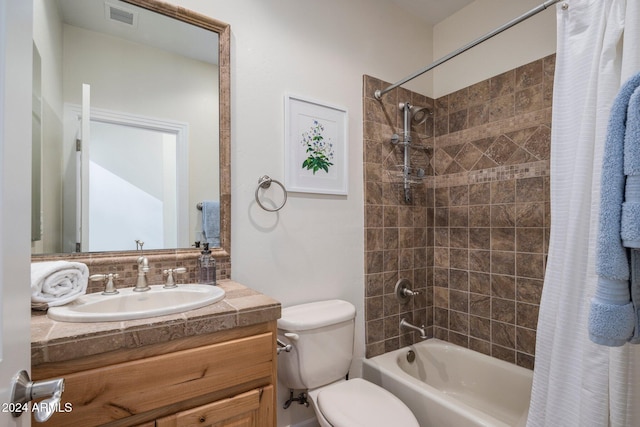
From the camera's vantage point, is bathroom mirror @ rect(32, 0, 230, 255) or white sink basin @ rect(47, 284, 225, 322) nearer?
white sink basin @ rect(47, 284, 225, 322)

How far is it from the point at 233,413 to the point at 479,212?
1.75 m

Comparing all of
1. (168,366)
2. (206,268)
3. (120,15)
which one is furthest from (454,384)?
(120,15)

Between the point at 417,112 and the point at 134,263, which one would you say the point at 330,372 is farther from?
the point at 417,112

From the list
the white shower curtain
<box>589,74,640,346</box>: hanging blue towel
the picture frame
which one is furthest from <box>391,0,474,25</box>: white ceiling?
<box>589,74,640,346</box>: hanging blue towel

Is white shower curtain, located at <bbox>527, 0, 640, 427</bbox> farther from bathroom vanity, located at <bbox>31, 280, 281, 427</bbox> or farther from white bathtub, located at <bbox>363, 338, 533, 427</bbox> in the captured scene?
bathroom vanity, located at <bbox>31, 280, 281, 427</bbox>

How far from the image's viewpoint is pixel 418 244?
7.15 ft

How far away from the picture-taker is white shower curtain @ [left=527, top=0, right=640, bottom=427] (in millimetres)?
975

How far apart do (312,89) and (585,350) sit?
1.61m

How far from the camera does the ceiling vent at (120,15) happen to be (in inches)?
49.0

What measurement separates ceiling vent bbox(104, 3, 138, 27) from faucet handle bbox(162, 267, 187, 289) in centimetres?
102

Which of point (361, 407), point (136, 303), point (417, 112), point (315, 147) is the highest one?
point (417, 112)

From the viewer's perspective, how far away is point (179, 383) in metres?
0.88

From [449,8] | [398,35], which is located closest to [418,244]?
[398,35]

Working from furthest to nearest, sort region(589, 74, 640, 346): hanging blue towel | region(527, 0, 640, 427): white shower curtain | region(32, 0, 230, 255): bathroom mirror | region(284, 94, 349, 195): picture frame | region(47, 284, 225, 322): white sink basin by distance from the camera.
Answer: region(284, 94, 349, 195): picture frame
region(32, 0, 230, 255): bathroom mirror
region(527, 0, 640, 427): white shower curtain
region(47, 284, 225, 322): white sink basin
region(589, 74, 640, 346): hanging blue towel
